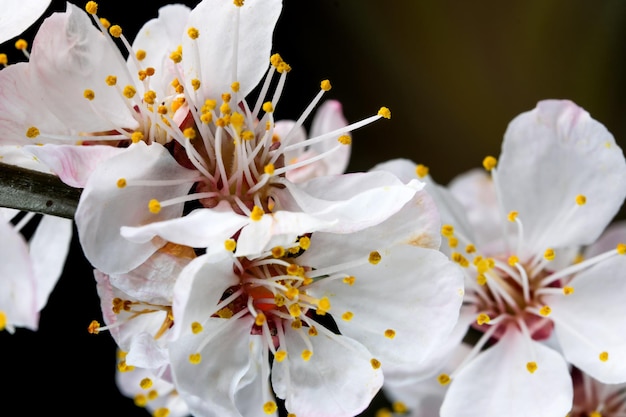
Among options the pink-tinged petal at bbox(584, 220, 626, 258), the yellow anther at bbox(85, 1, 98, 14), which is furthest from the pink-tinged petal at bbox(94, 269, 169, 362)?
the pink-tinged petal at bbox(584, 220, 626, 258)

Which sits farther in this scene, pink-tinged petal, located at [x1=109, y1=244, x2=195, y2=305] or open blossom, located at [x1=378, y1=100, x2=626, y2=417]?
open blossom, located at [x1=378, y1=100, x2=626, y2=417]

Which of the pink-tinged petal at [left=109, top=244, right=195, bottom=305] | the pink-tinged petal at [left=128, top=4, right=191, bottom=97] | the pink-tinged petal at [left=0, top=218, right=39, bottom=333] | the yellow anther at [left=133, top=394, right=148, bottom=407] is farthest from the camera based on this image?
the yellow anther at [left=133, top=394, right=148, bottom=407]

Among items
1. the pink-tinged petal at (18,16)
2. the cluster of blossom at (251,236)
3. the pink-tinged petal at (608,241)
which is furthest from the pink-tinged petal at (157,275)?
the pink-tinged petal at (608,241)

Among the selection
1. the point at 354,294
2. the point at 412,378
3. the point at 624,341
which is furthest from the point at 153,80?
the point at 624,341

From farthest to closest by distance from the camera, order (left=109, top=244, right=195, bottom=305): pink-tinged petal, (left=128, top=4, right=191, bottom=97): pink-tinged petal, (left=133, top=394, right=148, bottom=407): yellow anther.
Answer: (left=133, top=394, right=148, bottom=407): yellow anther
(left=128, top=4, right=191, bottom=97): pink-tinged petal
(left=109, top=244, right=195, bottom=305): pink-tinged petal

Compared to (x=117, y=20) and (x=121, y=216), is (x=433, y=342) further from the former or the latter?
(x=117, y=20)

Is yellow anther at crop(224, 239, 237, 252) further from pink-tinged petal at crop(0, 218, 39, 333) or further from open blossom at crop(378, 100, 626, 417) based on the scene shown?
open blossom at crop(378, 100, 626, 417)

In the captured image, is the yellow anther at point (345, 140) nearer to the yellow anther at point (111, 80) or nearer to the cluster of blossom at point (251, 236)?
the cluster of blossom at point (251, 236)

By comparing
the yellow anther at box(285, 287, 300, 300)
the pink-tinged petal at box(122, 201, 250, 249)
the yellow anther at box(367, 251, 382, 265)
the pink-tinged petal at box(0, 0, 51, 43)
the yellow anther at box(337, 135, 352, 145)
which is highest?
the pink-tinged petal at box(0, 0, 51, 43)
